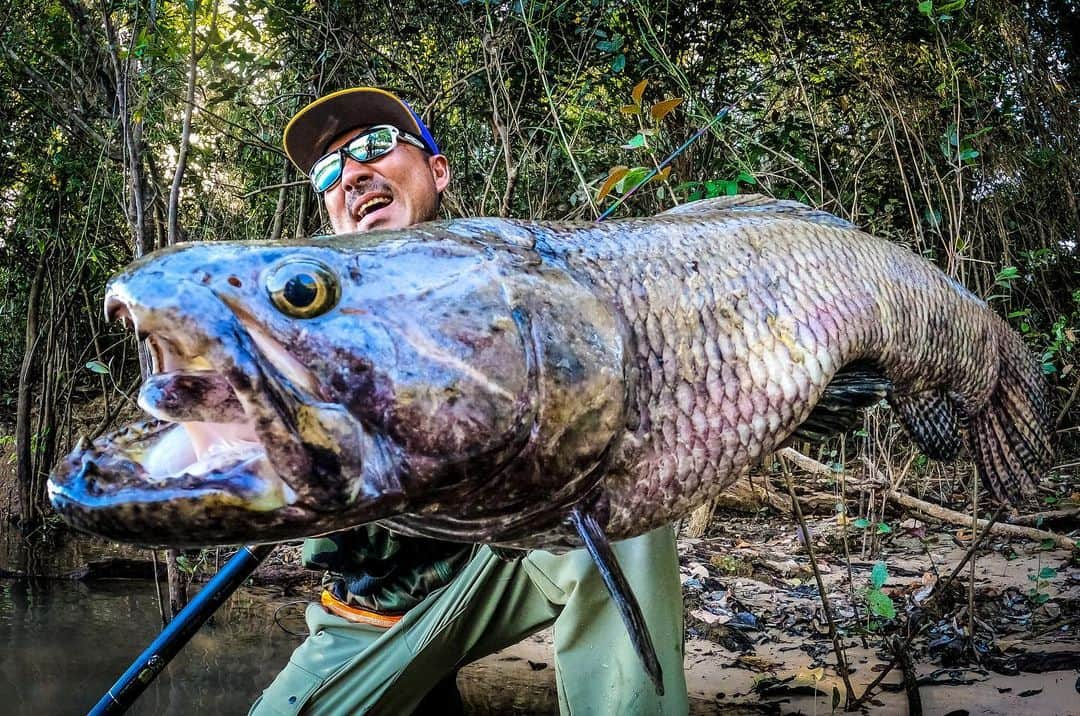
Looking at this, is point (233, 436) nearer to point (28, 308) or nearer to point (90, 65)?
point (90, 65)

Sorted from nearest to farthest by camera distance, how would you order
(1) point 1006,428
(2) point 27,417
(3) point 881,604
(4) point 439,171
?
1. (1) point 1006,428
2. (3) point 881,604
3. (4) point 439,171
4. (2) point 27,417

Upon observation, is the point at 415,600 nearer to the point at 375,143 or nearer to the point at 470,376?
the point at 375,143

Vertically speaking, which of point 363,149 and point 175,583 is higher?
point 363,149

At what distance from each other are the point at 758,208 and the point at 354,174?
6.28ft

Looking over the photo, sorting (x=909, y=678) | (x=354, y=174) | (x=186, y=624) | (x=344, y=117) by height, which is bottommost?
(x=909, y=678)

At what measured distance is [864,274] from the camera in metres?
1.74

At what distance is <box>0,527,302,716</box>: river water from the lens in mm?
4164

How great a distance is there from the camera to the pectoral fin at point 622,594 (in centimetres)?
112

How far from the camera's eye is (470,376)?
1.03 meters

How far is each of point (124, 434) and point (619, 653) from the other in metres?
1.66

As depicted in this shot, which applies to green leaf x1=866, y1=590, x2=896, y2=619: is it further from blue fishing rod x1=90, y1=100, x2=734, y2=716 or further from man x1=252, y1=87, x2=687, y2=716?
blue fishing rod x1=90, y1=100, x2=734, y2=716

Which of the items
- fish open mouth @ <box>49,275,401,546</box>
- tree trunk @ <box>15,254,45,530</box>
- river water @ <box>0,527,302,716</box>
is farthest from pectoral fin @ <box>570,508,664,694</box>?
tree trunk @ <box>15,254,45,530</box>

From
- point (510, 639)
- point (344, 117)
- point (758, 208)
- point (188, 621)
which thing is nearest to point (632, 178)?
point (758, 208)

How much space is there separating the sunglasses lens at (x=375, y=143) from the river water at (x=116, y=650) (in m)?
2.90
